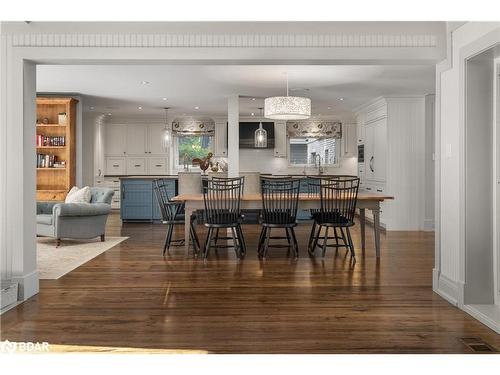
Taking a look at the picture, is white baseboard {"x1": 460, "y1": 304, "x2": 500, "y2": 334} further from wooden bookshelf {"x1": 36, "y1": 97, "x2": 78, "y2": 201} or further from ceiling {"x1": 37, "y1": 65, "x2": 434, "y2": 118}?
wooden bookshelf {"x1": 36, "y1": 97, "x2": 78, "y2": 201}

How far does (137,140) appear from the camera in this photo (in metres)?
11.4

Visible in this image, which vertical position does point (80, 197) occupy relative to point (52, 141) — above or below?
below

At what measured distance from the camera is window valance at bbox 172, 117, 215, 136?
37.2ft

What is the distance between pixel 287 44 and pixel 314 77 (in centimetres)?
289

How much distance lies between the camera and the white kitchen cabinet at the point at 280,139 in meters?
11.3

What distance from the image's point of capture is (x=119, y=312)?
335 centimetres

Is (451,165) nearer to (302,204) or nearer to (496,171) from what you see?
(496,171)

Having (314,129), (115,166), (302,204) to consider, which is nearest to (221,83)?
(302,204)

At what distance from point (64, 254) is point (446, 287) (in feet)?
14.6

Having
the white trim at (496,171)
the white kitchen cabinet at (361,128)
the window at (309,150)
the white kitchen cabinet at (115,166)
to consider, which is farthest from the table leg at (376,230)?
the white kitchen cabinet at (115,166)

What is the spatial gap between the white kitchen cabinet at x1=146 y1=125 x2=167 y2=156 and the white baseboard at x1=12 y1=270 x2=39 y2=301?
25.3ft

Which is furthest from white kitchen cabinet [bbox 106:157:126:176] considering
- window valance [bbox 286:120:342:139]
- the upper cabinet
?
window valance [bbox 286:120:342:139]

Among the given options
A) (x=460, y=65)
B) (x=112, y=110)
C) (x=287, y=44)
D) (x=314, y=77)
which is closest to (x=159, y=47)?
(x=287, y=44)

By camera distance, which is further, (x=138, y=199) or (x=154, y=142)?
(x=154, y=142)
